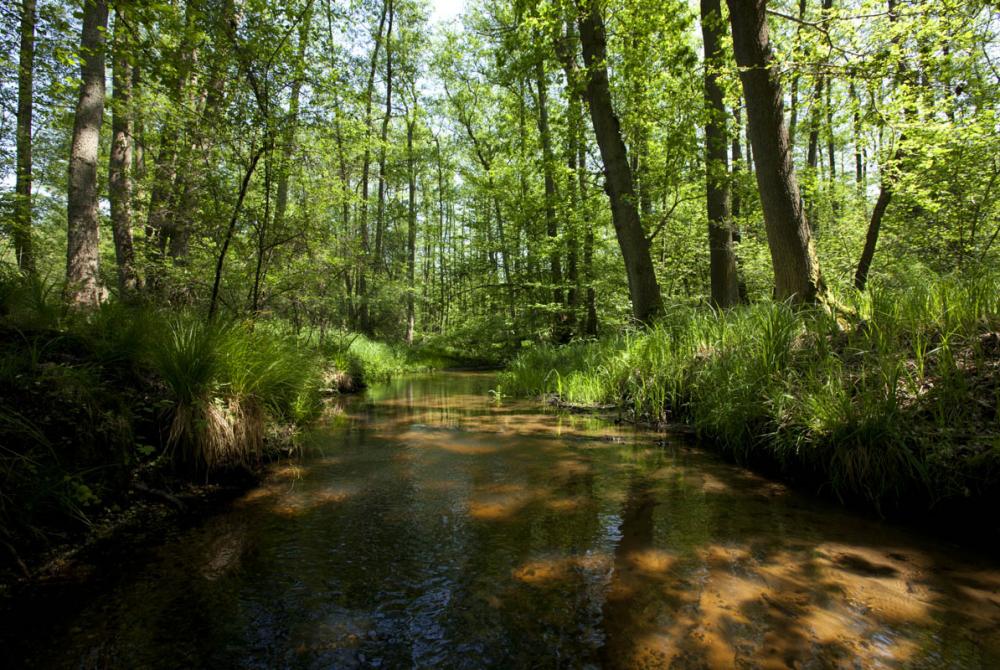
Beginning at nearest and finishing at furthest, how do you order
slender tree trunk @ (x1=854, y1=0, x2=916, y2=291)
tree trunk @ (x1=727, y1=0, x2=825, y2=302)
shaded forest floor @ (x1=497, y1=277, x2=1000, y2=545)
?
1. shaded forest floor @ (x1=497, y1=277, x2=1000, y2=545)
2. tree trunk @ (x1=727, y1=0, x2=825, y2=302)
3. slender tree trunk @ (x1=854, y1=0, x2=916, y2=291)

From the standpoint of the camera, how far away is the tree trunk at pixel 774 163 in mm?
5383

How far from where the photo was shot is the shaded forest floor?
2844mm

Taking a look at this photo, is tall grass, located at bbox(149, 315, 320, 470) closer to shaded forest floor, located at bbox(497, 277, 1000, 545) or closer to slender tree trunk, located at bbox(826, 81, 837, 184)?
shaded forest floor, located at bbox(497, 277, 1000, 545)

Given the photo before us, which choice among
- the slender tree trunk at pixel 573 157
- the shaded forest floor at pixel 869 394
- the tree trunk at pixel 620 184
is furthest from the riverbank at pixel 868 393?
the slender tree trunk at pixel 573 157

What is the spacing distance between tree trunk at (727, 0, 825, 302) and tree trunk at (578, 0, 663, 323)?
2.89 metres

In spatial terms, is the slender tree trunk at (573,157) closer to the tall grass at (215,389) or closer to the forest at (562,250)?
the forest at (562,250)

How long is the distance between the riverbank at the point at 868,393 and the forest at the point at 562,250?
23 millimetres

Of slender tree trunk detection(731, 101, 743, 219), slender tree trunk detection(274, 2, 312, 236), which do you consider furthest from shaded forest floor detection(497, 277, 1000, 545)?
slender tree trunk detection(274, 2, 312, 236)

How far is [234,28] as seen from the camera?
18.3ft

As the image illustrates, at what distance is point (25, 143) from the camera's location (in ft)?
36.2

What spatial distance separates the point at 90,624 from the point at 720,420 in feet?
15.3

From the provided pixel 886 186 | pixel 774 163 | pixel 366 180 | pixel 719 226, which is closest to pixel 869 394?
pixel 774 163

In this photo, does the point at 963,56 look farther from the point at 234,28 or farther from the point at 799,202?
the point at 234,28

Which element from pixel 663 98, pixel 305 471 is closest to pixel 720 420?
pixel 305 471
